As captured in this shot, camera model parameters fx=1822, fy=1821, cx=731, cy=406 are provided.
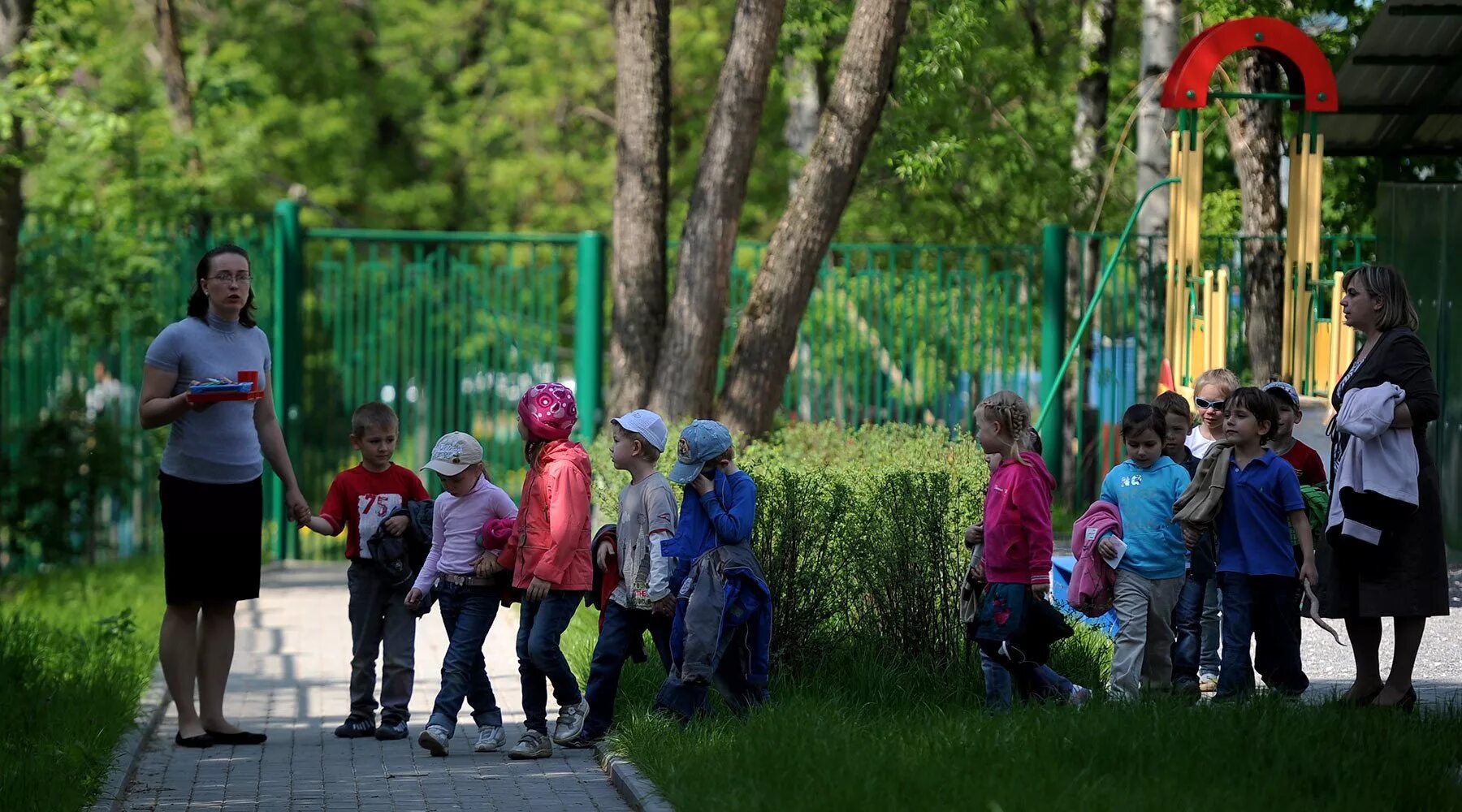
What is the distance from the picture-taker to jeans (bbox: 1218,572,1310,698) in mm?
7176

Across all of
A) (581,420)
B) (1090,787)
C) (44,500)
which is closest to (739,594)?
(1090,787)

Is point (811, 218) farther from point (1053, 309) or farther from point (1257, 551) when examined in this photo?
point (1257, 551)

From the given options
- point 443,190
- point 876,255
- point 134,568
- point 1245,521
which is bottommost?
point 134,568

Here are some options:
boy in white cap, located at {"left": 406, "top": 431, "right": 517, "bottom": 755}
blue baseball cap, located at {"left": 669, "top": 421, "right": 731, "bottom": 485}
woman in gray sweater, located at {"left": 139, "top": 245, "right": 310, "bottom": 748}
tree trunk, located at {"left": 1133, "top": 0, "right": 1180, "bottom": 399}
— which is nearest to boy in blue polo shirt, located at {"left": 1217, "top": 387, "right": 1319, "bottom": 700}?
blue baseball cap, located at {"left": 669, "top": 421, "right": 731, "bottom": 485}

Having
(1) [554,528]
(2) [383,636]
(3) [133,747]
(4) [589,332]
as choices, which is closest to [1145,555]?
(1) [554,528]

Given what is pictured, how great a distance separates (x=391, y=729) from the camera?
7.59 meters

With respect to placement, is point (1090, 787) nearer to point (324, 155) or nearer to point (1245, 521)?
point (1245, 521)

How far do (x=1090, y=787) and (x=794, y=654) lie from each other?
8.33 ft

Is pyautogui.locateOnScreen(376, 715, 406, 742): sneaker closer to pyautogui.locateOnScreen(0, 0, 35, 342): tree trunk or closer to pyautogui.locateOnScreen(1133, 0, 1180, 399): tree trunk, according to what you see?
pyautogui.locateOnScreen(0, 0, 35, 342): tree trunk

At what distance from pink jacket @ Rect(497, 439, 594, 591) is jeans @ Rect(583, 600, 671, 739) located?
0.20 meters

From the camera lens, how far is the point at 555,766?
698 centimetres

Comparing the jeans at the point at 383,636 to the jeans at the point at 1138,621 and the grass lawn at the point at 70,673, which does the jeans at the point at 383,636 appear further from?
the jeans at the point at 1138,621

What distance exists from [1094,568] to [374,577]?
2.95 m

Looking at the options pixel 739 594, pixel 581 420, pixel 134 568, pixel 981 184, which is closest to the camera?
pixel 739 594
